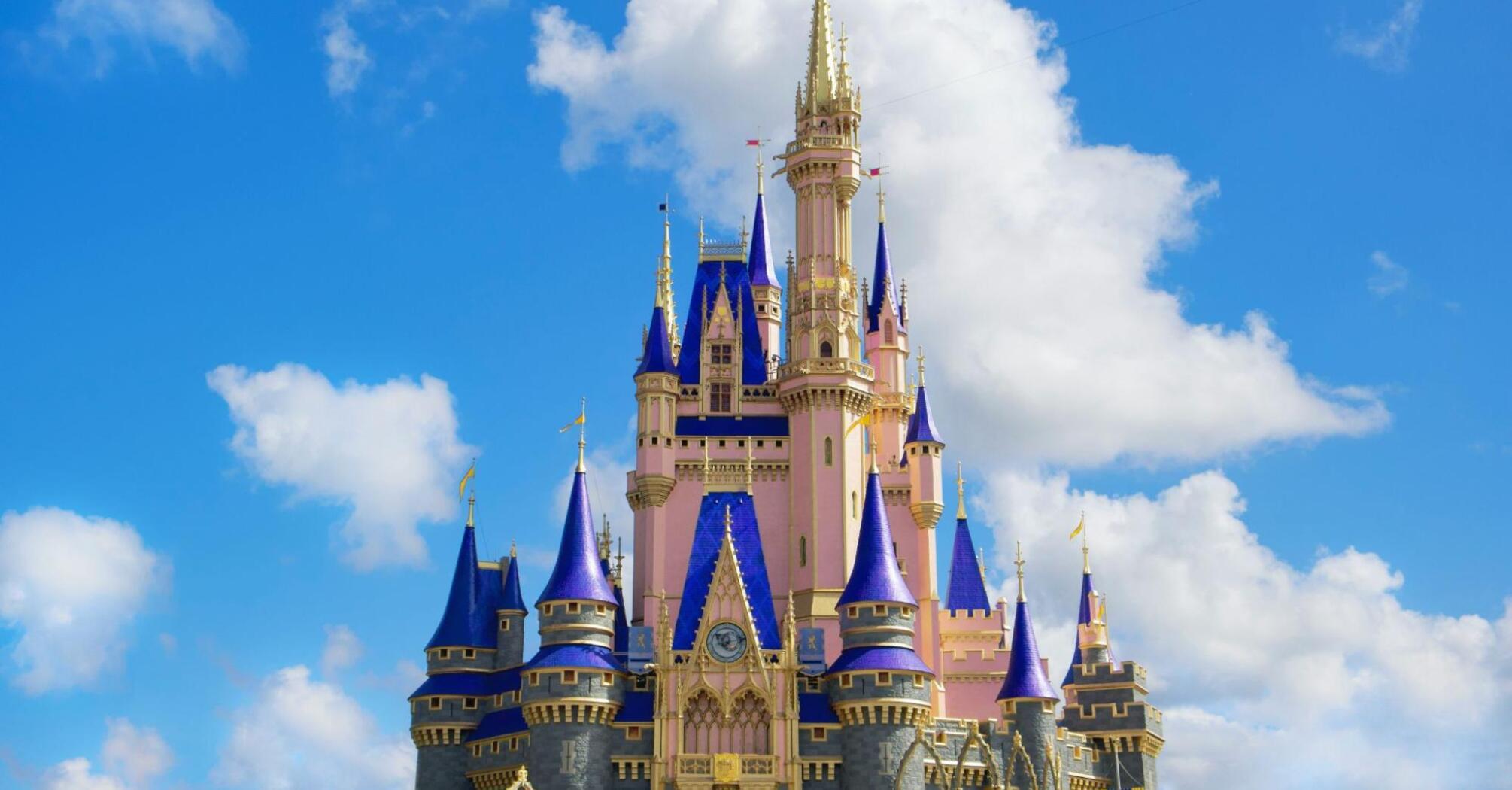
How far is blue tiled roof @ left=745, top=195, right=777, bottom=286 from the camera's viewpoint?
9388 centimetres

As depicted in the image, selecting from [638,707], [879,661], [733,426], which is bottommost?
[638,707]

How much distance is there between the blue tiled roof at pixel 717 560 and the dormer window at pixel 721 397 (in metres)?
4.48

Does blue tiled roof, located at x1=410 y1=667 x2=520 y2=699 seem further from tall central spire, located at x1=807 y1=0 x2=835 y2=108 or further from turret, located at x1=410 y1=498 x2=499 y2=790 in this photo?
tall central spire, located at x1=807 y1=0 x2=835 y2=108

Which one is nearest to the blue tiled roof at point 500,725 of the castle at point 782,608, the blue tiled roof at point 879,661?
the castle at point 782,608

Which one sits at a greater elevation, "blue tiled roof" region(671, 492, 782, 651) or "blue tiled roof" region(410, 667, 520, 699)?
"blue tiled roof" region(671, 492, 782, 651)

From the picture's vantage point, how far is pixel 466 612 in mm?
81125

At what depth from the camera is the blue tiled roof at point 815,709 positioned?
75625mm

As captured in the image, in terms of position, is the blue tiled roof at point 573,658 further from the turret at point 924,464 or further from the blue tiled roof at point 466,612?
the turret at point 924,464

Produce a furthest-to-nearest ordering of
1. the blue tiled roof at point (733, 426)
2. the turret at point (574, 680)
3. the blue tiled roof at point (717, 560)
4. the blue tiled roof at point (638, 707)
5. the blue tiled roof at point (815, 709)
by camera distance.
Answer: the blue tiled roof at point (733, 426)
the blue tiled roof at point (717, 560)
the blue tiled roof at point (638, 707)
the blue tiled roof at point (815, 709)
the turret at point (574, 680)

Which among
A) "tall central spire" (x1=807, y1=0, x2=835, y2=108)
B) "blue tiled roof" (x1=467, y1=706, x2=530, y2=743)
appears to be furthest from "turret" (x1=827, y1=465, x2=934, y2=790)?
"tall central spire" (x1=807, y1=0, x2=835, y2=108)

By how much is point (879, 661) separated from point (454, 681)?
1825cm

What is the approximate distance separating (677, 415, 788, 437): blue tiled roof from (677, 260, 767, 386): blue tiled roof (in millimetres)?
1912

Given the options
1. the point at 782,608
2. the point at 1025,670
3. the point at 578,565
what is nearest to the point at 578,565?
the point at 578,565

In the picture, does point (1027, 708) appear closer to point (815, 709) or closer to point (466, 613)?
point (815, 709)
